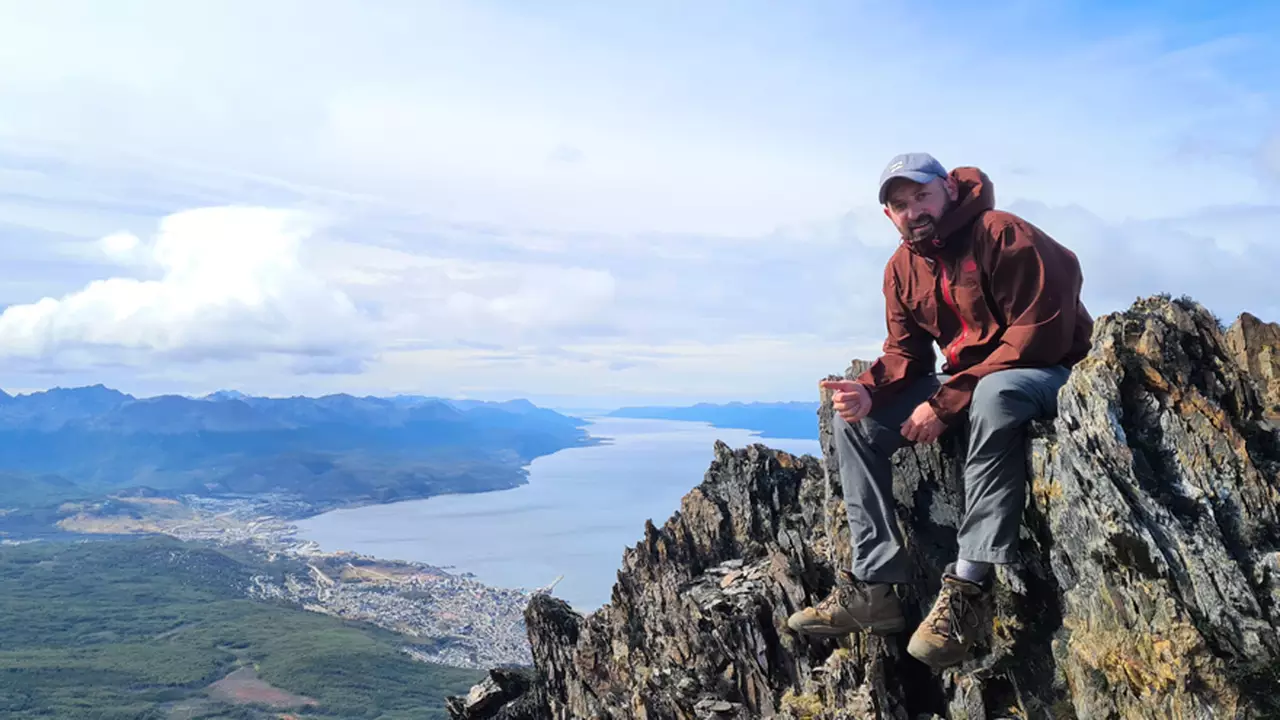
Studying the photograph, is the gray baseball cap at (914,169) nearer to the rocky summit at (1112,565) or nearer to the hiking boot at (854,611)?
the rocky summit at (1112,565)

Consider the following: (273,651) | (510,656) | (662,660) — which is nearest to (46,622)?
(273,651)

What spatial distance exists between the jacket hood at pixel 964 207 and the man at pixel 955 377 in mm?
16

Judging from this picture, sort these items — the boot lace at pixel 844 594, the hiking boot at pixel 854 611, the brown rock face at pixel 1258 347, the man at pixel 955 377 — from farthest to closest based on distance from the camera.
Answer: the boot lace at pixel 844 594
the hiking boot at pixel 854 611
the brown rock face at pixel 1258 347
the man at pixel 955 377

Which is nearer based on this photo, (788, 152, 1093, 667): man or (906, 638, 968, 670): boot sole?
(788, 152, 1093, 667): man

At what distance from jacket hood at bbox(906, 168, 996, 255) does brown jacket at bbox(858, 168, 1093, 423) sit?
0.01m

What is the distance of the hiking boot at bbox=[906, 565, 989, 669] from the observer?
30.6ft

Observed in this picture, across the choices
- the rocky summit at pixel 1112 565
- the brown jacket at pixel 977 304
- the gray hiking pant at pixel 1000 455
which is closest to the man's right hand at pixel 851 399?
the brown jacket at pixel 977 304

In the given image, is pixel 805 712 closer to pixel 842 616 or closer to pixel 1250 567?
pixel 842 616

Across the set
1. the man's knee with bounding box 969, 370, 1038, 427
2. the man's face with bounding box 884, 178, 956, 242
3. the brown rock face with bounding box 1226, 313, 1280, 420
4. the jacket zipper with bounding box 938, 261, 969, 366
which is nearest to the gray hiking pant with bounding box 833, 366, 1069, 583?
the man's knee with bounding box 969, 370, 1038, 427

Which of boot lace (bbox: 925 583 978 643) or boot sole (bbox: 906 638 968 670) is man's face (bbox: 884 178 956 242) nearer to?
boot lace (bbox: 925 583 978 643)

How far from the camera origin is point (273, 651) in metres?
164

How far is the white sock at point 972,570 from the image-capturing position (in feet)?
30.1

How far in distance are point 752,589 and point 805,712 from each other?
10.6 feet

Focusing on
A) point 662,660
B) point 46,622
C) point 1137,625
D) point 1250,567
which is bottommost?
point 46,622
